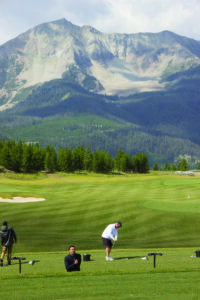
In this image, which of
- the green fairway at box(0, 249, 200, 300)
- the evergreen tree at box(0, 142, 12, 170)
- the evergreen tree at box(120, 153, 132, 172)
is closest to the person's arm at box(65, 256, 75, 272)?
the green fairway at box(0, 249, 200, 300)

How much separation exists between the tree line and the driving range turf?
8295cm

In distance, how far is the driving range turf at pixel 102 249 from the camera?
1503 centimetres

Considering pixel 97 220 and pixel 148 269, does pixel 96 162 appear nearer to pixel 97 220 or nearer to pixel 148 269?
pixel 97 220

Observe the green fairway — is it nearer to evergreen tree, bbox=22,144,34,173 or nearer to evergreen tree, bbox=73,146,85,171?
evergreen tree, bbox=22,144,34,173

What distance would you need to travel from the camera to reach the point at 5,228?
21.9 metres

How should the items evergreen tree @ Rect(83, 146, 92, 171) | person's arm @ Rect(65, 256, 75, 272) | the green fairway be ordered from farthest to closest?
evergreen tree @ Rect(83, 146, 92, 171)
person's arm @ Rect(65, 256, 75, 272)
the green fairway

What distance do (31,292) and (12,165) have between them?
13239 centimetres

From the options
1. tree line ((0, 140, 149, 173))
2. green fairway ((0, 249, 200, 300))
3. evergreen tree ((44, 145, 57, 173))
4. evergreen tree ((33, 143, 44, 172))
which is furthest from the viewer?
evergreen tree ((44, 145, 57, 173))

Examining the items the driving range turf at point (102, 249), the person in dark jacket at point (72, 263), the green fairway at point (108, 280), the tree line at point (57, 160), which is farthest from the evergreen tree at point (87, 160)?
the person in dark jacket at point (72, 263)

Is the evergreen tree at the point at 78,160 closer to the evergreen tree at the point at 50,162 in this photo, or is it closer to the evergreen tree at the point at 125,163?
the evergreen tree at the point at 50,162

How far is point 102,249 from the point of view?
96.9 ft

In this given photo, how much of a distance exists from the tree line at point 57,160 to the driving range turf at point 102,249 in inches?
3266

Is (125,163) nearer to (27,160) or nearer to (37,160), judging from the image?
(37,160)

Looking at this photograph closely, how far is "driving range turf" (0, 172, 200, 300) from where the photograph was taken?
1503 cm
